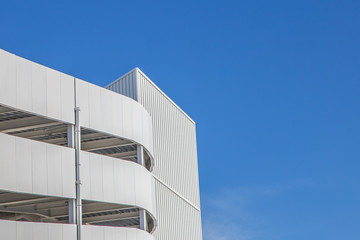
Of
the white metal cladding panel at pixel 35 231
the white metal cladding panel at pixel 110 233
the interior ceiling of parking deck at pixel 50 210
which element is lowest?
the white metal cladding panel at pixel 35 231

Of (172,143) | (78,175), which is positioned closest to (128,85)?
(172,143)

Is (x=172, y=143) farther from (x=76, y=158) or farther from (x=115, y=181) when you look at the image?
(x=76, y=158)

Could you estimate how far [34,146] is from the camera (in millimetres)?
33500

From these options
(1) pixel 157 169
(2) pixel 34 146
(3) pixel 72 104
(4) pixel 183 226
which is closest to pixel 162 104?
(1) pixel 157 169

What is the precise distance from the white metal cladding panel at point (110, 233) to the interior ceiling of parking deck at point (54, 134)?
4945 millimetres

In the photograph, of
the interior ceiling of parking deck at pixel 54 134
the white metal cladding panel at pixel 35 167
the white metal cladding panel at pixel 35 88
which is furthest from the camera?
the interior ceiling of parking deck at pixel 54 134

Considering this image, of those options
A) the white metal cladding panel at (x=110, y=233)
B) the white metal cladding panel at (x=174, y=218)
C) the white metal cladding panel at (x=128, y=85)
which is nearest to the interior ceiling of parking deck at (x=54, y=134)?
the white metal cladding panel at (x=174, y=218)

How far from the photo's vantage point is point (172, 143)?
2042 inches

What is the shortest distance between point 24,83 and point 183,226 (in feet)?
70.2

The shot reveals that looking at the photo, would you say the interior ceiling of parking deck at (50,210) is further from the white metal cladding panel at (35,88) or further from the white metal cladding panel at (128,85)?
the white metal cladding panel at (128,85)

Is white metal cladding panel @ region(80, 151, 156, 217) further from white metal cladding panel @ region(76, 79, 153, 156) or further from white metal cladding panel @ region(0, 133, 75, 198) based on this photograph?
white metal cladding panel @ region(76, 79, 153, 156)

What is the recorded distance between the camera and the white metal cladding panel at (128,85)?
153 feet

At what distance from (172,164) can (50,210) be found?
12302 mm

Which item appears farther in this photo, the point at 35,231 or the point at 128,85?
the point at 128,85
